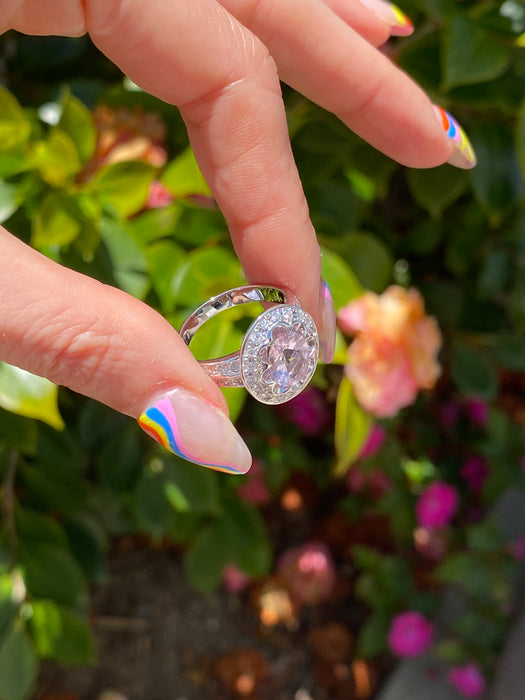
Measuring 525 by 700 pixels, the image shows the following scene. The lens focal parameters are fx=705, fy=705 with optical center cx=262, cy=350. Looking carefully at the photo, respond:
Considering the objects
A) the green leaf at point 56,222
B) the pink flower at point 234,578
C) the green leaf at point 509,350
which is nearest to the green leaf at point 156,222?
the green leaf at point 56,222

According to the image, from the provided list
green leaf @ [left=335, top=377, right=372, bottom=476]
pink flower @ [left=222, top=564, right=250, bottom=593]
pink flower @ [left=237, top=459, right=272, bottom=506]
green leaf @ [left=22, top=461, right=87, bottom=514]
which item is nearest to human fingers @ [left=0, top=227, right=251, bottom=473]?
green leaf @ [left=335, top=377, right=372, bottom=476]

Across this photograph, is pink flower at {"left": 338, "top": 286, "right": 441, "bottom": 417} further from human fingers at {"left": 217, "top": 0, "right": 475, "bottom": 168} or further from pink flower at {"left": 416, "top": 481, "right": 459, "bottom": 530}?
pink flower at {"left": 416, "top": 481, "right": 459, "bottom": 530}

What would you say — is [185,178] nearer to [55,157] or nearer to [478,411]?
[55,157]

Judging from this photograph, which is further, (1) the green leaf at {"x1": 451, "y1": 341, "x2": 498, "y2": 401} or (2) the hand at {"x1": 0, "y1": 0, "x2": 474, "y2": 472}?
(1) the green leaf at {"x1": 451, "y1": 341, "x2": 498, "y2": 401}

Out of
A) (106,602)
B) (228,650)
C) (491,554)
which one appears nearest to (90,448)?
(106,602)

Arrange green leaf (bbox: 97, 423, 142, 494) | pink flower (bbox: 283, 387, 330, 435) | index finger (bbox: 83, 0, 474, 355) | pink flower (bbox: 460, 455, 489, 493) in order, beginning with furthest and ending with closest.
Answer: pink flower (bbox: 460, 455, 489, 493) < pink flower (bbox: 283, 387, 330, 435) < green leaf (bbox: 97, 423, 142, 494) < index finger (bbox: 83, 0, 474, 355)

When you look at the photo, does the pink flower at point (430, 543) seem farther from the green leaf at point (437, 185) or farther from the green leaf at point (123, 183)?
the green leaf at point (123, 183)

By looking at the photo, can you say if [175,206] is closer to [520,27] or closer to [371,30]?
[371,30]
